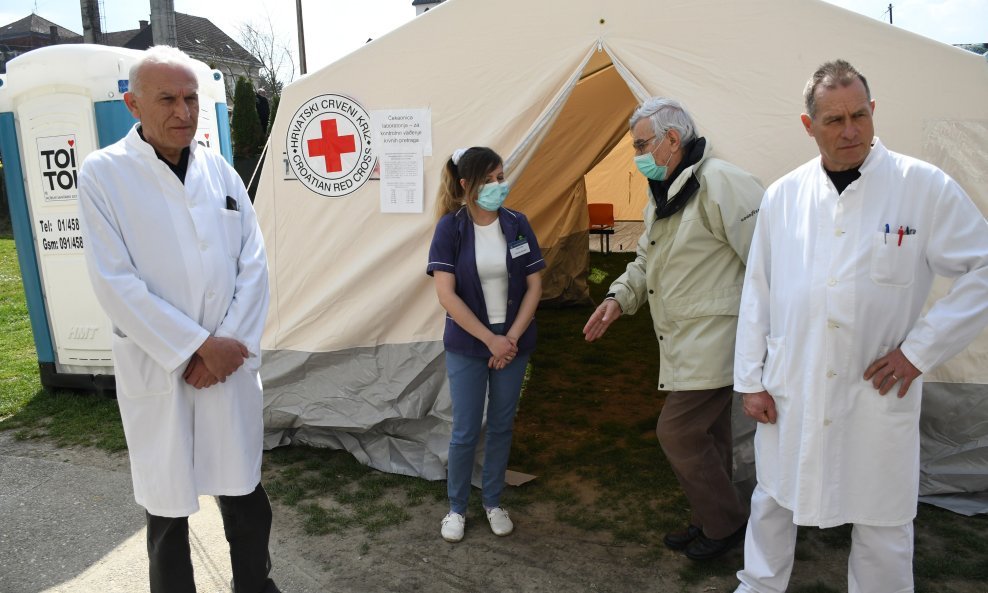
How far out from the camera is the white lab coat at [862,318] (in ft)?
7.04

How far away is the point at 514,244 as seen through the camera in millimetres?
3221

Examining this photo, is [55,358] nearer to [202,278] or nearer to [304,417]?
[304,417]

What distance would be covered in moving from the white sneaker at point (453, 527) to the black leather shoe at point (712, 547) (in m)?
0.97

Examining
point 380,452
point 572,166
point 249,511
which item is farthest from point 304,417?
point 572,166

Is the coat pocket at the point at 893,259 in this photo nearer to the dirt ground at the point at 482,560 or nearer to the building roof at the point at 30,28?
the dirt ground at the point at 482,560

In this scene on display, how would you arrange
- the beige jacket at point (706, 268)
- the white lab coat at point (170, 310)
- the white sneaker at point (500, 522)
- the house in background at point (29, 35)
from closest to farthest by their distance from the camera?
the white lab coat at point (170, 310)
the beige jacket at point (706, 268)
the white sneaker at point (500, 522)
the house in background at point (29, 35)

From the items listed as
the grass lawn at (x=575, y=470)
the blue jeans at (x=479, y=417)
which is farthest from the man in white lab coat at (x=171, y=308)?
the grass lawn at (x=575, y=470)

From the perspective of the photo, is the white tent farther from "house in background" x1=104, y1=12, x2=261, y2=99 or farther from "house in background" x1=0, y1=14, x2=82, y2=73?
"house in background" x1=0, y1=14, x2=82, y2=73

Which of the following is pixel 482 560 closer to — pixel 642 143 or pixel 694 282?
pixel 694 282

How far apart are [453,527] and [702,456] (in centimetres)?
114

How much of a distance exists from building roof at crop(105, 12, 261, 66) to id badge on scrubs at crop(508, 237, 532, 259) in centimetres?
3612

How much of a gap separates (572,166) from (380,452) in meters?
3.56

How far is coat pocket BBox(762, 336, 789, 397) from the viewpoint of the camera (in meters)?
2.35

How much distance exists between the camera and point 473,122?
3.86m
